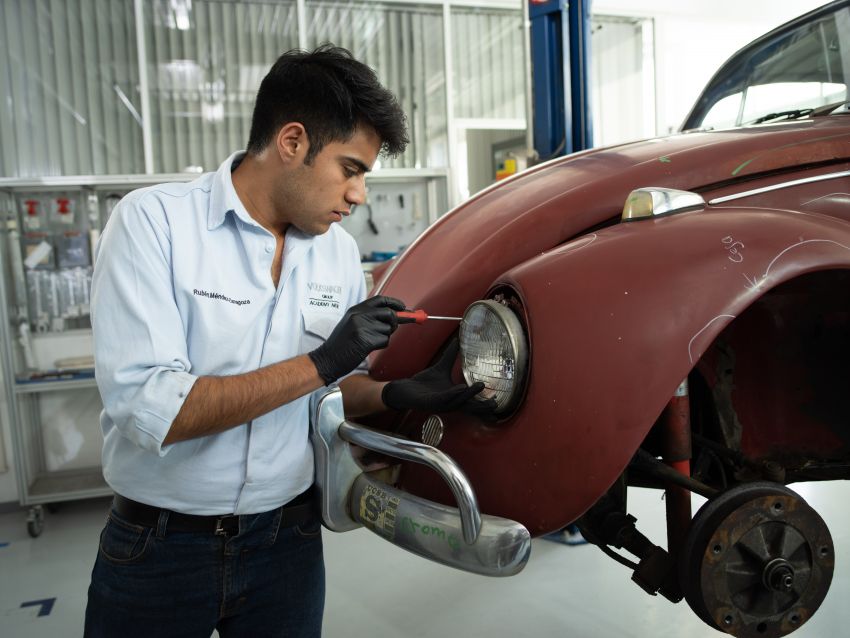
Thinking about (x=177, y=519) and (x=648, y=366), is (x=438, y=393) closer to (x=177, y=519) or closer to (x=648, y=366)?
(x=648, y=366)

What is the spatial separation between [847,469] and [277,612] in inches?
53.7

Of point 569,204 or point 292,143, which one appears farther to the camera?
point 569,204

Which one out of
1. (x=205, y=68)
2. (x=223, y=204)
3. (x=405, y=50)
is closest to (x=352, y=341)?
(x=223, y=204)

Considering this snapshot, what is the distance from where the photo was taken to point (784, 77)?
2273mm

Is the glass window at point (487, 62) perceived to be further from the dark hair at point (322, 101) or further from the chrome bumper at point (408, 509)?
the chrome bumper at point (408, 509)

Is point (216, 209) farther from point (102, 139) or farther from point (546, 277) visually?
point (102, 139)

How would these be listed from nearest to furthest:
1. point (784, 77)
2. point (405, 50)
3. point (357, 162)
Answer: point (357, 162) < point (784, 77) < point (405, 50)

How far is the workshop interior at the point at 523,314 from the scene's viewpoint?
1.06 metres

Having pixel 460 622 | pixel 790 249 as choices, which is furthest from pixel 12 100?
pixel 790 249

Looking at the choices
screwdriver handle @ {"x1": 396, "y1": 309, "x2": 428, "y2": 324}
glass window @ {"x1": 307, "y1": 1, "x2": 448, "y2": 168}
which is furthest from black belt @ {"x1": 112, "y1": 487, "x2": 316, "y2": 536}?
glass window @ {"x1": 307, "y1": 1, "x2": 448, "y2": 168}

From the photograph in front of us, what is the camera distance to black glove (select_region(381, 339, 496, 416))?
1110 millimetres

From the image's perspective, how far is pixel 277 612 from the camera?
1.42 m

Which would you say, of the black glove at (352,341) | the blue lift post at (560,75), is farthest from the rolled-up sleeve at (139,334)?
the blue lift post at (560,75)

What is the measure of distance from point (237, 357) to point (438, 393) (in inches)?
16.3
